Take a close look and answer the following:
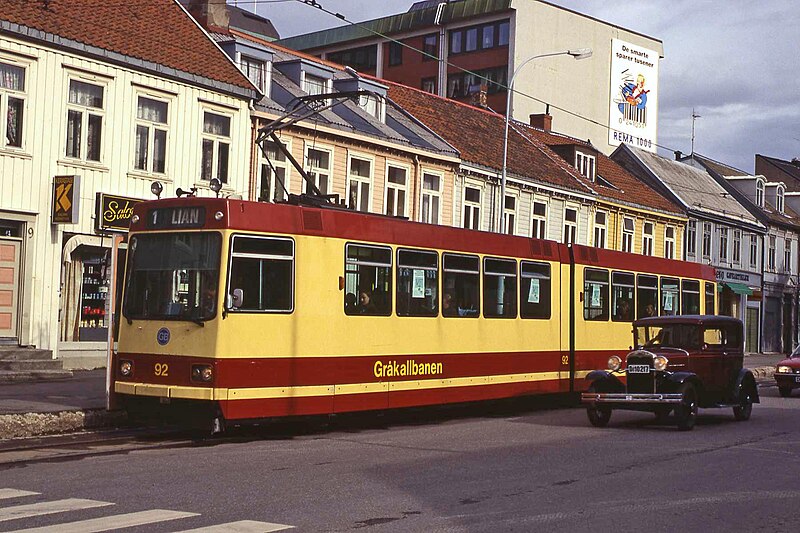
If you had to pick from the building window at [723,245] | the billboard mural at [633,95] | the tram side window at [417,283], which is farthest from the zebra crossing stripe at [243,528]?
the billboard mural at [633,95]

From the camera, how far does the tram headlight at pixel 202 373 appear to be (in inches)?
578

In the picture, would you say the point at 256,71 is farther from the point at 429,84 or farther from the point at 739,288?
the point at 429,84

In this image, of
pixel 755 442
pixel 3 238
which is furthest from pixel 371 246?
pixel 3 238

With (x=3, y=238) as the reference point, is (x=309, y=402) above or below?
below

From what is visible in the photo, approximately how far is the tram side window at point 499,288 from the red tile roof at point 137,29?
11079 mm

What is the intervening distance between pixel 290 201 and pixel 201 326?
8.71ft

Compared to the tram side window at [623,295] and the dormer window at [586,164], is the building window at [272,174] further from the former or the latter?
the dormer window at [586,164]

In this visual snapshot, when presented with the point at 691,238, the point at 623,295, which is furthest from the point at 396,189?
the point at 691,238

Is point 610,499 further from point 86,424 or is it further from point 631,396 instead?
point 86,424

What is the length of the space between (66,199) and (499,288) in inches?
392

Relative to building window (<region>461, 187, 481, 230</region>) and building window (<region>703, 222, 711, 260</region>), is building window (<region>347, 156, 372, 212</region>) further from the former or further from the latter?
building window (<region>703, 222, 711, 260</region>)

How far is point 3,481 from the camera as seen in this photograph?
36.3 feet

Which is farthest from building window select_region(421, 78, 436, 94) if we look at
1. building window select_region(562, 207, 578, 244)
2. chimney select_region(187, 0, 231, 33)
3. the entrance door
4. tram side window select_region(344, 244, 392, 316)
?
tram side window select_region(344, 244, 392, 316)

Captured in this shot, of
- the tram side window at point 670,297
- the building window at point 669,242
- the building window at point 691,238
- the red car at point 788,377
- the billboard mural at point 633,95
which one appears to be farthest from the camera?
the billboard mural at point 633,95
